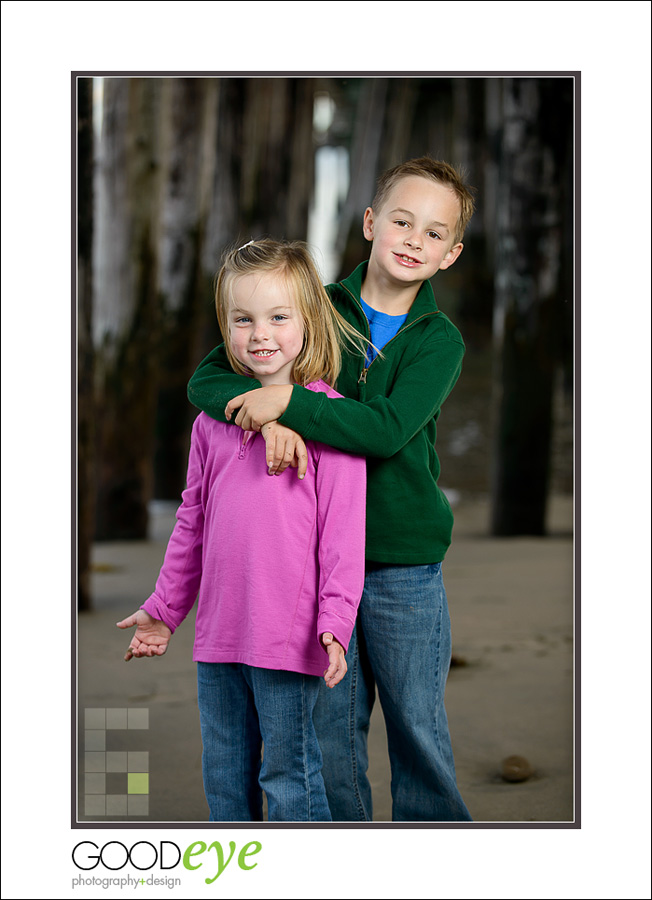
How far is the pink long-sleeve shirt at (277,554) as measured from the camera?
153cm

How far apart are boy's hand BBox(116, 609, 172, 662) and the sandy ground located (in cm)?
52

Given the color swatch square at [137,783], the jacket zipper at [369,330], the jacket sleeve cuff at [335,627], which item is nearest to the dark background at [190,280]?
the color swatch square at [137,783]

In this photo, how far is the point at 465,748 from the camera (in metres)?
2.44

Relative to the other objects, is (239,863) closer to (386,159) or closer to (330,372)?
(330,372)

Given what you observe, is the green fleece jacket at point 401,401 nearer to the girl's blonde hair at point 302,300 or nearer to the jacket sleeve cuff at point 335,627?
the girl's blonde hair at point 302,300

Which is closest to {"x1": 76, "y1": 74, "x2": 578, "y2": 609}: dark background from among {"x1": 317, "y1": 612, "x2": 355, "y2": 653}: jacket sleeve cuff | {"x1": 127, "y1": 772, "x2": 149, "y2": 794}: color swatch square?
{"x1": 127, "y1": 772, "x2": 149, "y2": 794}: color swatch square

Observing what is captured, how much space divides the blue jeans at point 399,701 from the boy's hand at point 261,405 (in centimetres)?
36

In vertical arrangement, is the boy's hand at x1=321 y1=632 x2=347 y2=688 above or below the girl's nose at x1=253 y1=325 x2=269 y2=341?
below

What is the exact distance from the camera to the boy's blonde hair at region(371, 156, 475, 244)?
166 centimetres

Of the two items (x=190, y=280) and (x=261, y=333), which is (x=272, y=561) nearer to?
(x=261, y=333)

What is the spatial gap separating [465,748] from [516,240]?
Result: 3132 mm

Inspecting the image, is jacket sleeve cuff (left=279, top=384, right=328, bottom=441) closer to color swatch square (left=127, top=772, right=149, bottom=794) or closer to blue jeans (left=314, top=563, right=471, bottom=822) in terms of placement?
blue jeans (left=314, top=563, right=471, bottom=822)

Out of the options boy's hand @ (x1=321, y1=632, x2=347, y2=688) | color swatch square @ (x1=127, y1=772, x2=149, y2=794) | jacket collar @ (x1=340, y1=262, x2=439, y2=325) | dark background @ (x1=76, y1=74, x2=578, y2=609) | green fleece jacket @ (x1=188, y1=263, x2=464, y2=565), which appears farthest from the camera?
dark background @ (x1=76, y1=74, x2=578, y2=609)

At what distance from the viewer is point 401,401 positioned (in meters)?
1.56
